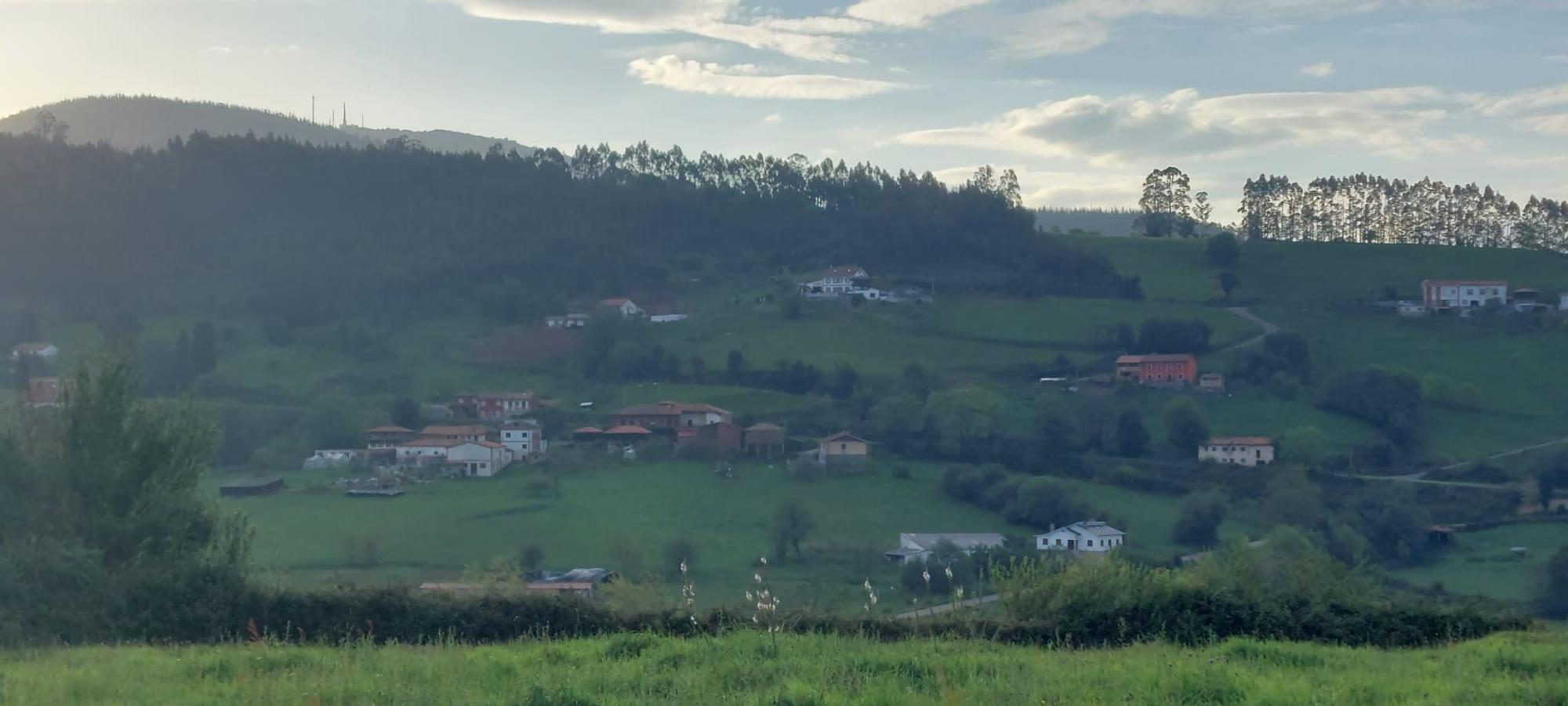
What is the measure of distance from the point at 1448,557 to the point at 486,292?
47.1 m

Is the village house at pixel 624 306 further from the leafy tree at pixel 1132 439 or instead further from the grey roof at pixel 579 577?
the grey roof at pixel 579 577

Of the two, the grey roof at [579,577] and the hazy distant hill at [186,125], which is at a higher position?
the hazy distant hill at [186,125]

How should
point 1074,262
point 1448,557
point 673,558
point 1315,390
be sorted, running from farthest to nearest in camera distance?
point 1074,262, point 1315,390, point 1448,557, point 673,558

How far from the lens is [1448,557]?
31.4 metres

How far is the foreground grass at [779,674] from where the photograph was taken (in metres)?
6.41

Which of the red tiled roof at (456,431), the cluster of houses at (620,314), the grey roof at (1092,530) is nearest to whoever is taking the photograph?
the grey roof at (1092,530)

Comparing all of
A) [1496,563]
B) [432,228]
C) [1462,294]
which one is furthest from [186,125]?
[1496,563]

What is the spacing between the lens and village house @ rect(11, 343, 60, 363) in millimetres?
46812

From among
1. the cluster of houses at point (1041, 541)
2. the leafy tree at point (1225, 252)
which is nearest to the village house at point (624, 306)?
the leafy tree at point (1225, 252)

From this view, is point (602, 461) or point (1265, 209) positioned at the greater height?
point (1265, 209)

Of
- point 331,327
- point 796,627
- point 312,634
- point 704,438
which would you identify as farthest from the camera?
point 331,327

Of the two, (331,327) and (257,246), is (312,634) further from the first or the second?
(257,246)

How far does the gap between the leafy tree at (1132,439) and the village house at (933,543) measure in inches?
481

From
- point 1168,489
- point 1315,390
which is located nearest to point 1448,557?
point 1168,489
